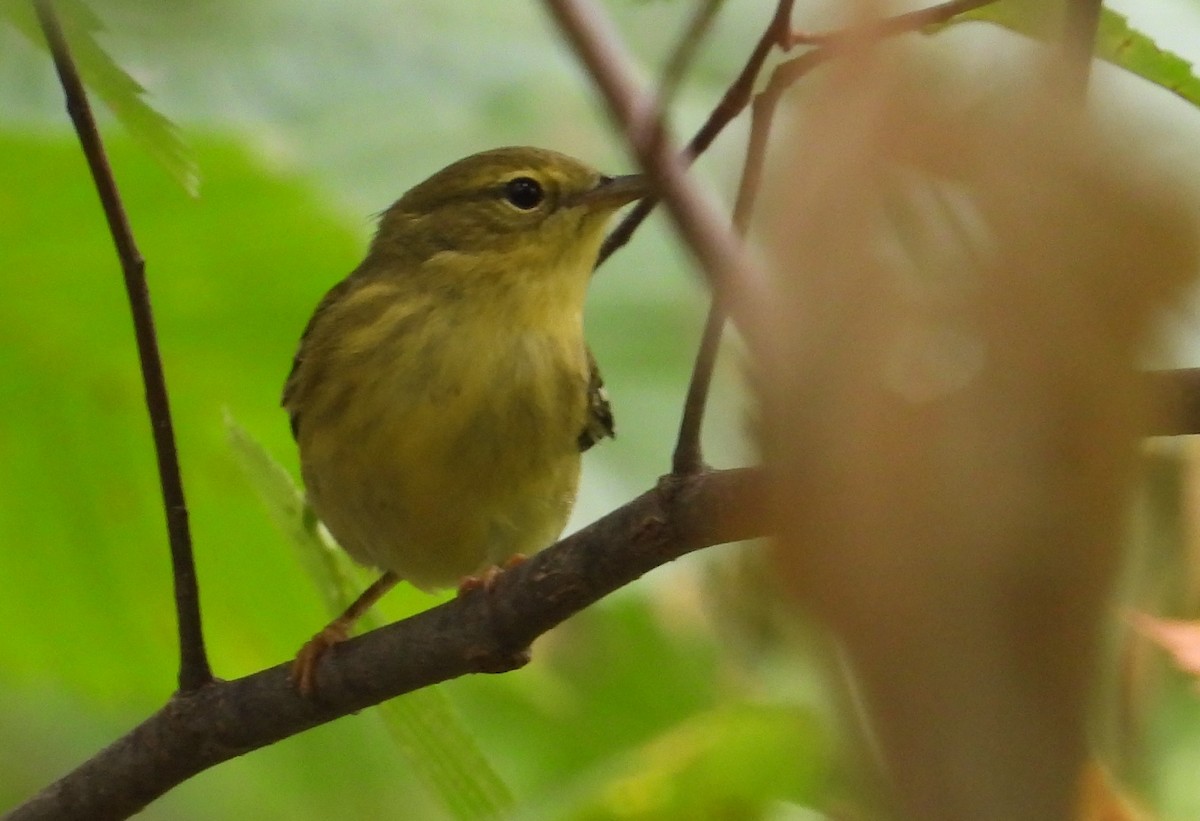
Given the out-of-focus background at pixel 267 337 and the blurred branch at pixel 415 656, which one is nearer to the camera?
the blurred branch at pixel 415 656

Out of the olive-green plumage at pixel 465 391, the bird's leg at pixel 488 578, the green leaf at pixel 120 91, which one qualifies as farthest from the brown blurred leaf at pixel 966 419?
the olive-green plumage at pixel 465 391

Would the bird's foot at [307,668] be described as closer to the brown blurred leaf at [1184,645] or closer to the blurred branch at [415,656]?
the blurred branch at [415,656]

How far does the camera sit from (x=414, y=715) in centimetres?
209

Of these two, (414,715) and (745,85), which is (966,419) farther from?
(414,715)

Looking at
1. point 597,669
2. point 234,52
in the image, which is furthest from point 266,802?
point 234,52

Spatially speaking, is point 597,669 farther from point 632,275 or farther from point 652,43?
point 652,43

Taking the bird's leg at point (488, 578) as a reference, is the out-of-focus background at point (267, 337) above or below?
above

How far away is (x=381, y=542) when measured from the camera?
292cm

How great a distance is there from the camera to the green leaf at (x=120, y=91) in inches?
56.8

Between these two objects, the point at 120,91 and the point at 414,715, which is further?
the point at 414,715

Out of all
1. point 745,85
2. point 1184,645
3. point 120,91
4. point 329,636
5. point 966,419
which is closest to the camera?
point 966,419

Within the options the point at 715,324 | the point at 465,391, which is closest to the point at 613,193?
the point at 465,391

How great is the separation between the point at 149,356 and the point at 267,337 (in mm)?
1017

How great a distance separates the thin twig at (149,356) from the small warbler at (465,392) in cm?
44
